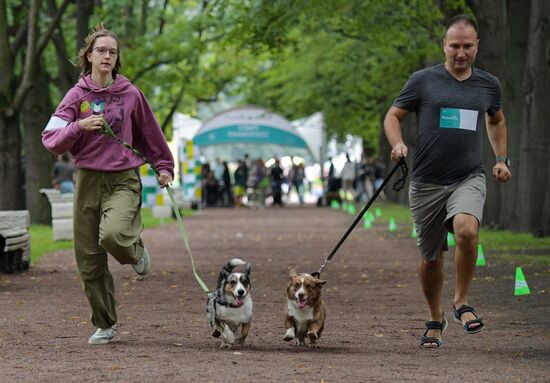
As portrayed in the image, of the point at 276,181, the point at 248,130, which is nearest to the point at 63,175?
the point at 248,130

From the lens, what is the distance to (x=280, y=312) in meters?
12.9

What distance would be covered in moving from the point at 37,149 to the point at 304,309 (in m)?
23.9

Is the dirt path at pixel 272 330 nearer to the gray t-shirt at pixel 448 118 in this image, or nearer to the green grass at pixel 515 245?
the green grass at pixel 515 245

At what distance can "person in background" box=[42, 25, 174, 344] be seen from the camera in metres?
9.76

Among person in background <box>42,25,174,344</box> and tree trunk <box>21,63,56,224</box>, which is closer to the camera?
person in background <box>42,25,174,344</box>

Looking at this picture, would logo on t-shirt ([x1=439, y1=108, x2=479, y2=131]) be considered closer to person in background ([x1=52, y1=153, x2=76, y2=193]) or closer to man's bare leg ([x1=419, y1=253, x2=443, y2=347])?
man's bare leg ([x1=419, y1=253, x2=443, y2=347])

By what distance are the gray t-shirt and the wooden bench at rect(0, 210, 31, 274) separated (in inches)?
345

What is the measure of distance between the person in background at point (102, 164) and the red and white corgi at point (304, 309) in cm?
111

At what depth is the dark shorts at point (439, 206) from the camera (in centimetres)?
937

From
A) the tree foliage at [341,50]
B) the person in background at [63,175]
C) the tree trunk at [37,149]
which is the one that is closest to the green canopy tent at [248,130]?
the tree foliage at [341,50]

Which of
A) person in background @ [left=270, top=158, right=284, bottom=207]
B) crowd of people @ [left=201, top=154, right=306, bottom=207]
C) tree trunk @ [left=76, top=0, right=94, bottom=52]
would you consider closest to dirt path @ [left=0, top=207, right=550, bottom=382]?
tree trunk @ [left=76, top=0, right=94, bottom=52]

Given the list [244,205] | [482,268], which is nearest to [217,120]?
[244,205]

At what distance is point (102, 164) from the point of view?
9.81m

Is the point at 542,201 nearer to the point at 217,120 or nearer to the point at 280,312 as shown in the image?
the point at 280,312
